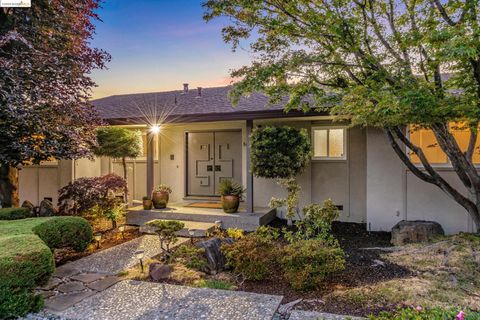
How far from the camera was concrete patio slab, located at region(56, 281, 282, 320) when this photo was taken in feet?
11.8

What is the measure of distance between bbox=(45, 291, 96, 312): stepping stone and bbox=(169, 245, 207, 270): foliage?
1.45 metres

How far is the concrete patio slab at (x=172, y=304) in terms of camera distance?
358cm

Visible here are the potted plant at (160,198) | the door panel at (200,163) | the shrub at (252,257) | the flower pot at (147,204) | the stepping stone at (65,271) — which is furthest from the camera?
the door panel at (200,163)

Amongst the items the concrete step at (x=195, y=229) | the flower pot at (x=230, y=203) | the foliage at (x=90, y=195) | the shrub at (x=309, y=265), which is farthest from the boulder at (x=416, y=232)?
the foliage at (x=90, y=195)

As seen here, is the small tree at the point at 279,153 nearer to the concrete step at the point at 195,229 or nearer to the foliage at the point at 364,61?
the foliage at the point at 364,61

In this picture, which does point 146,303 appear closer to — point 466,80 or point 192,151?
point 466,80

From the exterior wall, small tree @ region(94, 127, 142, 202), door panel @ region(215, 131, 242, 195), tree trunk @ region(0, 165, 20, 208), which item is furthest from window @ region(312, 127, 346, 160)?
tree trunk @ region(0, 165, 20, 208)

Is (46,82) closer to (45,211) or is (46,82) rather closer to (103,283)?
(45,211)

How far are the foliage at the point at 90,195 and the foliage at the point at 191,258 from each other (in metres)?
3.15

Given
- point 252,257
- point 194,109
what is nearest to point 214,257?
point 252,257

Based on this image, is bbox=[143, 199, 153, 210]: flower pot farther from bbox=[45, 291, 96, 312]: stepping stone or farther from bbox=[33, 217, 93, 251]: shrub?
bbox=[45, 291, 96, 312]: stepping stone

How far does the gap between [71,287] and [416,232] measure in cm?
664

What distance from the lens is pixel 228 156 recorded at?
402 inches

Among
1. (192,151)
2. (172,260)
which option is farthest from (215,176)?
(172,260)
